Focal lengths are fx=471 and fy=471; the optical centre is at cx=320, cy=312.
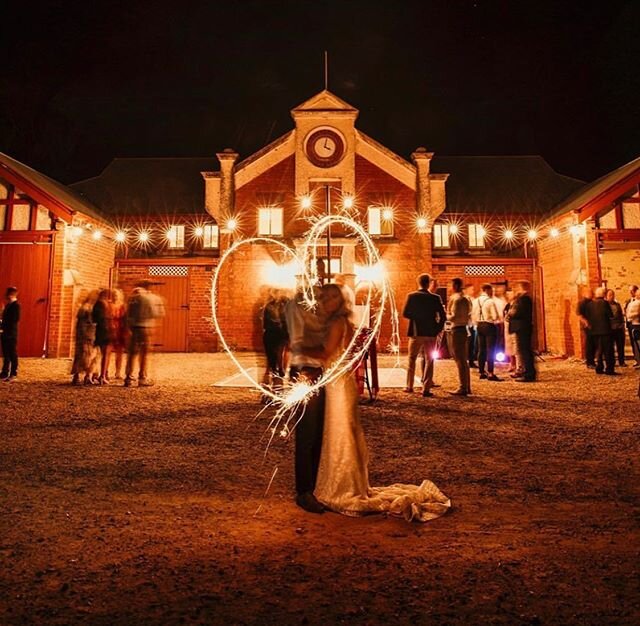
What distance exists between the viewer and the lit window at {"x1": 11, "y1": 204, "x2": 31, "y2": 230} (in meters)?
15.1

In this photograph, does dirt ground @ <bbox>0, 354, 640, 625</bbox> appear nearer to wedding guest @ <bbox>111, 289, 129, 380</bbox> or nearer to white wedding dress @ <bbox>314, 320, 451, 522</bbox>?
white wedding dress @ <bbox>314, 320, 451, 522</bbox>

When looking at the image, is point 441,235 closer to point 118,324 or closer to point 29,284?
point 118,324

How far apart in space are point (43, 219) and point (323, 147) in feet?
33.1

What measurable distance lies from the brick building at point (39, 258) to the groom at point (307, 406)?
13.5 metres

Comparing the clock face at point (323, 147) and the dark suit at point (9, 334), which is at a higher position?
the clock face at point (323, 147)

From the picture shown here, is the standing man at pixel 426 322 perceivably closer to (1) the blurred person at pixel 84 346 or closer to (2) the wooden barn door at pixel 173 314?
(1) the blurred person at pixel 84 346

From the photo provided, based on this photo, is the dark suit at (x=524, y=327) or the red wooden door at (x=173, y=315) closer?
the dark suit at (x=524, y=327)

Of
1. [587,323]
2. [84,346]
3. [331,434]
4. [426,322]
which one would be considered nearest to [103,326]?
[84,346]

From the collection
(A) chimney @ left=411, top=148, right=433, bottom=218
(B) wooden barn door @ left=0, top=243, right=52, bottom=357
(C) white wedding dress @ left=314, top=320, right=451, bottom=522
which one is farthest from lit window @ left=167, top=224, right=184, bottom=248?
(C) white wedding dress @ left=314, top=320, right=451, bottom=522

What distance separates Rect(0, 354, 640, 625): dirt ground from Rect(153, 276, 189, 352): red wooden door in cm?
1233

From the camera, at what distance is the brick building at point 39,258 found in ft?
47.6

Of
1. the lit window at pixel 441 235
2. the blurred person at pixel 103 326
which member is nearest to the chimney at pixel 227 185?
the lit window at pixel 441 235

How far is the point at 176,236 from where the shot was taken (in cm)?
1948

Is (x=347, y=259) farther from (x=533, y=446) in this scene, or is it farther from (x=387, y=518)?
(x=387, y=518)
